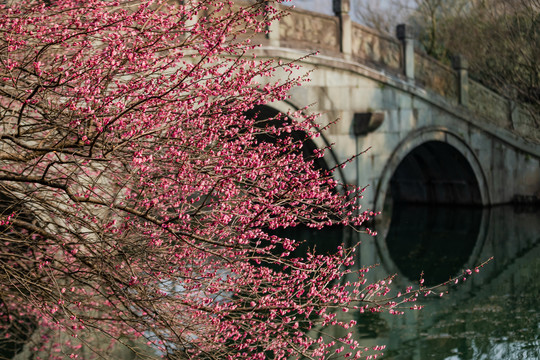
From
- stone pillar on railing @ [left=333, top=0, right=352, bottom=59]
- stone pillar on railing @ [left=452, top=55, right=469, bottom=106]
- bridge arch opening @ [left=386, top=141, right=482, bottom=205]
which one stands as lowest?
bridge arch opening @ [left=386, top=141, right=482, bottom=205]

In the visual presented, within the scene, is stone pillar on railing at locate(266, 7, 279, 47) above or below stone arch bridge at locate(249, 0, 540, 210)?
above

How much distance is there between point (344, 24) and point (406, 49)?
186cm

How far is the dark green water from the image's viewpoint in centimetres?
725

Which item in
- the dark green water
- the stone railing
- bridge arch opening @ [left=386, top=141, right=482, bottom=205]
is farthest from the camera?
bridge arch opening @ [left=386, top=141, right=482, bottom=205]

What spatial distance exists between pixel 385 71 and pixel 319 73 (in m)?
1.67

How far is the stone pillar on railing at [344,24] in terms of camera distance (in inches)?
534

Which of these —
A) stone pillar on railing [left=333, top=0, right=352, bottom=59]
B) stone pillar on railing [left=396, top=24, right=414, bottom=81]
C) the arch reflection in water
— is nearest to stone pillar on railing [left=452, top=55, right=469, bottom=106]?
stone pillar on railing [left=396, top=24, right=414, bottom=81]

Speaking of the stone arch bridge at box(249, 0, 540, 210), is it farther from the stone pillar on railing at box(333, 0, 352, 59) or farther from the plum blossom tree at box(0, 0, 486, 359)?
the plum blossom tree at box(0, 0, 486, 359)

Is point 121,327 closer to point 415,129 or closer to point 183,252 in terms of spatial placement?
point 183,252

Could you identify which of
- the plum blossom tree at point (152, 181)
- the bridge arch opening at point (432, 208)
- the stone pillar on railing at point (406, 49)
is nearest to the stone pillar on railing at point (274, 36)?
the stone pillar on railing at point (406, 49)

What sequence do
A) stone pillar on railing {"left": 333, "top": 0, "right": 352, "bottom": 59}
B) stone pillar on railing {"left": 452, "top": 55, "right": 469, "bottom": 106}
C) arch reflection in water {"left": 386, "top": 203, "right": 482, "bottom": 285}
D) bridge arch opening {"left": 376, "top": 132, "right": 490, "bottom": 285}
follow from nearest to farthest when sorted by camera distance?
arch reflection in water {"left": 386, "top": 203, "right": 482, "bottom": 285} < bridge arch opening {"left": 376, "top": 132, "right": 490, "bottom": 285} < stone pillar on railing {"left": 333, "top": 0, "right": 352, "bottom": 59} < stone pillar on railing {"left": 452, "top": 55, "right": 469, "bottom": 106}

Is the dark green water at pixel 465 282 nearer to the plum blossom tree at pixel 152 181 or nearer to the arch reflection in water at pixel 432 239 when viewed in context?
the arch reflection in water at pixel 432 239

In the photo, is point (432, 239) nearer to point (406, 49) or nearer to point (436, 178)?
point (406, 49)

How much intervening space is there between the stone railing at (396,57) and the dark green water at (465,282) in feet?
6.86
